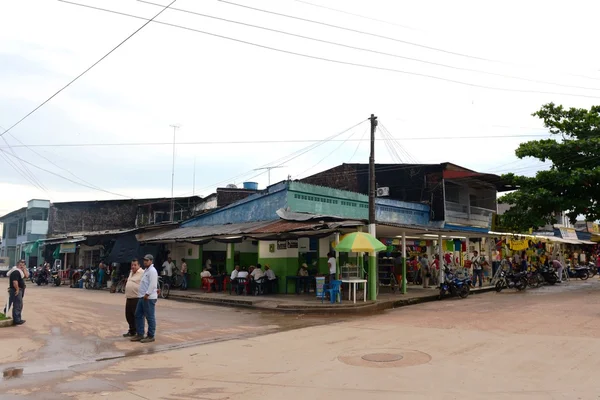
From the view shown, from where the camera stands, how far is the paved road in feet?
19.9

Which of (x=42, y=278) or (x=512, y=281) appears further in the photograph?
(x=42, y=278)

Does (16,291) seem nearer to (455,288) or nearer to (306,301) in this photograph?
(306,301)

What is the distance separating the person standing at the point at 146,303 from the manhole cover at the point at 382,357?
455cm

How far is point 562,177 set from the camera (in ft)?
74.4

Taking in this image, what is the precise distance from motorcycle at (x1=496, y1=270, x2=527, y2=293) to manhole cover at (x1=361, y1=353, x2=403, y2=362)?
16.0 metres

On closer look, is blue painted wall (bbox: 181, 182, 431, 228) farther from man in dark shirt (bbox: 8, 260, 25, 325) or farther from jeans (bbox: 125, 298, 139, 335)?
jeans (bbox: 125, 298, 139, 335)

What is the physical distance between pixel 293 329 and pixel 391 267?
12080 mm

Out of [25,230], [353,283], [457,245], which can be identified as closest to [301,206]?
[353,283]

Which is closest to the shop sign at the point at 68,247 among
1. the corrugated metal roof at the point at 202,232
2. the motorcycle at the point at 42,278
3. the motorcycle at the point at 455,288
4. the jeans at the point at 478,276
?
the motorcycle at the point at 42,278

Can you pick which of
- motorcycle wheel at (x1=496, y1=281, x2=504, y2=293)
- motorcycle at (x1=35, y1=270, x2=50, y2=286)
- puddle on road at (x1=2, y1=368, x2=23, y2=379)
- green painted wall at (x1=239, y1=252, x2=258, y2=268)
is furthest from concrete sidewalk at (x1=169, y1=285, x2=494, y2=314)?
motorcycle at (x1=35, y1=270, x2=50, y2=286)

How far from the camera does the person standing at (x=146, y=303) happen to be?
382 inches

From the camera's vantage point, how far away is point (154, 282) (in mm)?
9773

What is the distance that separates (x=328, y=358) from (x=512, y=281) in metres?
17.1

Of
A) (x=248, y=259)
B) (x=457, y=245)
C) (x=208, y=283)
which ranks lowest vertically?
(x=208, y=283)
